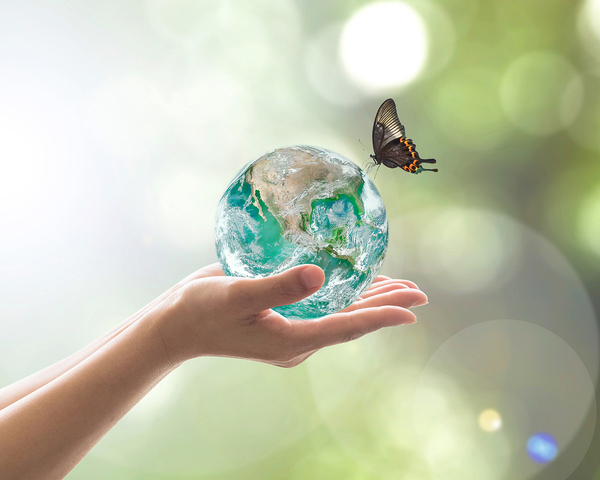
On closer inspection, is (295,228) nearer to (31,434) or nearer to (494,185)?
(31,434)

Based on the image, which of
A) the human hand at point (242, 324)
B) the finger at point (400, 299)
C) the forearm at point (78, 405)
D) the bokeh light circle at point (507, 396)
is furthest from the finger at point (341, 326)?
the bokeh light circle at point (507, 396)

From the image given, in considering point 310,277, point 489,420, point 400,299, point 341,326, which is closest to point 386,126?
point 400,299

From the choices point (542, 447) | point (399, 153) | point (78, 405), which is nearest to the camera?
point (78, 405)

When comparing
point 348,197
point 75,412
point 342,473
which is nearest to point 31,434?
point 75,412

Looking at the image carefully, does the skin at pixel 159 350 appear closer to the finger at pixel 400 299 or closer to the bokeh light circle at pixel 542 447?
the finger at pixel 400 299

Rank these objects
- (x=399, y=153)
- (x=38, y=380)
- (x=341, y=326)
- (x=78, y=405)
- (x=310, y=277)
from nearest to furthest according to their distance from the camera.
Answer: (x=310, y=277), (x=78, y=405), (x=341, y=326), (x=38, y=380), (x=399, y=153)

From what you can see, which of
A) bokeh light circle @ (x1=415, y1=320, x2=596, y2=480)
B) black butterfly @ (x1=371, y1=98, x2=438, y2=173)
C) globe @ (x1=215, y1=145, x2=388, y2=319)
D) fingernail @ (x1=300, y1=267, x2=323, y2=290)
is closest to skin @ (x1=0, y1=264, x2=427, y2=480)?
fingernail @ (x1=300, y1=267, x2=323, y2=290)

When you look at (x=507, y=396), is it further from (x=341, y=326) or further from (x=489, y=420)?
(x=341, y=326)

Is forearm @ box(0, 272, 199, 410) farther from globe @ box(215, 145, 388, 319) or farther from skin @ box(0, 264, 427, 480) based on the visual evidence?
globe @ box(215, 145, 388, 319)
